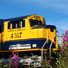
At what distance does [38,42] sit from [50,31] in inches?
55.6

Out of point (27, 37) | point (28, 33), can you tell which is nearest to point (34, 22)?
point (28, 33)

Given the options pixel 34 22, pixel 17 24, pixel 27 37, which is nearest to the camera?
pixel 27 37

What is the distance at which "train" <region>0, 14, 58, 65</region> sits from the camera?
400 inches

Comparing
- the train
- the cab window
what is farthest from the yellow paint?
the cab window

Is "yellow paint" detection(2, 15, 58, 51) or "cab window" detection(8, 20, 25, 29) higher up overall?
"cab window" detection(8, 20, 25, 29)

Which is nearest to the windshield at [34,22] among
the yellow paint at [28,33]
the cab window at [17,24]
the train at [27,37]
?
the train at [27,37]

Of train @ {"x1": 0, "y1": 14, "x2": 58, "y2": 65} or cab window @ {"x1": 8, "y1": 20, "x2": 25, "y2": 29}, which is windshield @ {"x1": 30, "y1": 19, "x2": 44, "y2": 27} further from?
cab window @ {"x1": 8, "y1": 20, "x2": 25, "y2": 29}

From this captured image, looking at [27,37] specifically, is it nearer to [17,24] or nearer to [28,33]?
[28,33]

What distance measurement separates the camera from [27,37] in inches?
411

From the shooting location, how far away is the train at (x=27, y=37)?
33.3ft

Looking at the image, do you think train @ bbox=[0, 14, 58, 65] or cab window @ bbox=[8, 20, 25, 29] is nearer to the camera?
train @ bbox=[0, 14, 58, 65]

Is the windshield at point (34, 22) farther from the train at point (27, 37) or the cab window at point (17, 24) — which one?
the cab window at point (17, 24)

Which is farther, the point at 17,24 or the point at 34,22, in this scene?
the point at 34,22

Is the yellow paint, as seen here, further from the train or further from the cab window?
the cab window
